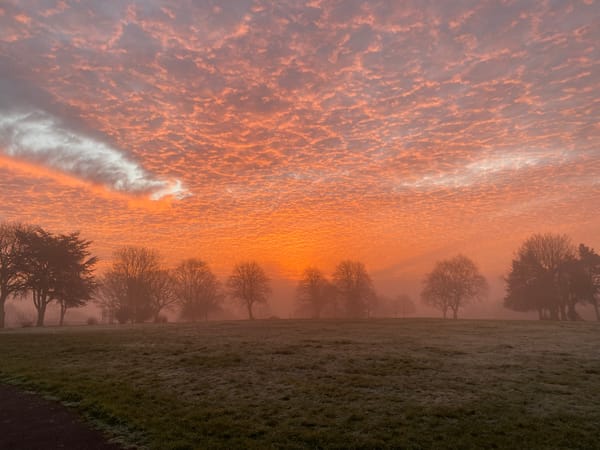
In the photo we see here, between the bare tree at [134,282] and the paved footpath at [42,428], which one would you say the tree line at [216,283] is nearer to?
the bare tree at [134,282]

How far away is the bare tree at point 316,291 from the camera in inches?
4569

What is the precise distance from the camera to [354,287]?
373 feet

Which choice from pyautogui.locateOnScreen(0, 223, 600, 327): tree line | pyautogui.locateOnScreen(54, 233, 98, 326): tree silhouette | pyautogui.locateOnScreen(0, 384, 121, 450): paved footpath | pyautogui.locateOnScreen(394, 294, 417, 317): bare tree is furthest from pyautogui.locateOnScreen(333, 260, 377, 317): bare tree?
pyautogui.locateOnScreen(0, 384, 121, 450): paved footpath

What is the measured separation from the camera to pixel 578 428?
1266 cm

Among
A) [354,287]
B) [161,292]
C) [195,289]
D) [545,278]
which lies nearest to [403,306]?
[354,287]

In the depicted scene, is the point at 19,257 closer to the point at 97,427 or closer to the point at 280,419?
the point at 97,427

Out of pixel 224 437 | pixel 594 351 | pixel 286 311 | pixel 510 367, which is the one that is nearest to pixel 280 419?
pixel 224 437

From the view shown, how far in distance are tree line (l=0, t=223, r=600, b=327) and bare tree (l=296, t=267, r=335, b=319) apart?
0.34m

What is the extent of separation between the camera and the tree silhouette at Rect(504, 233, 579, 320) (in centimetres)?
8056

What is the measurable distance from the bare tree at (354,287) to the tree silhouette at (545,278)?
41291 mm

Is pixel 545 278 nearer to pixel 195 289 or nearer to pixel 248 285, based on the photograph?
pixel 248 285

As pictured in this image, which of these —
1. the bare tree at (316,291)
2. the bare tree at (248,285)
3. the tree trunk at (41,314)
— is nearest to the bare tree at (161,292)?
the bare tree at (248,285)

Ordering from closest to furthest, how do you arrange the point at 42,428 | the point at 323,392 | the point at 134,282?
the point at 42,428 < the point at 323,392 < the point at 134,282

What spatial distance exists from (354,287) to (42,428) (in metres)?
105
